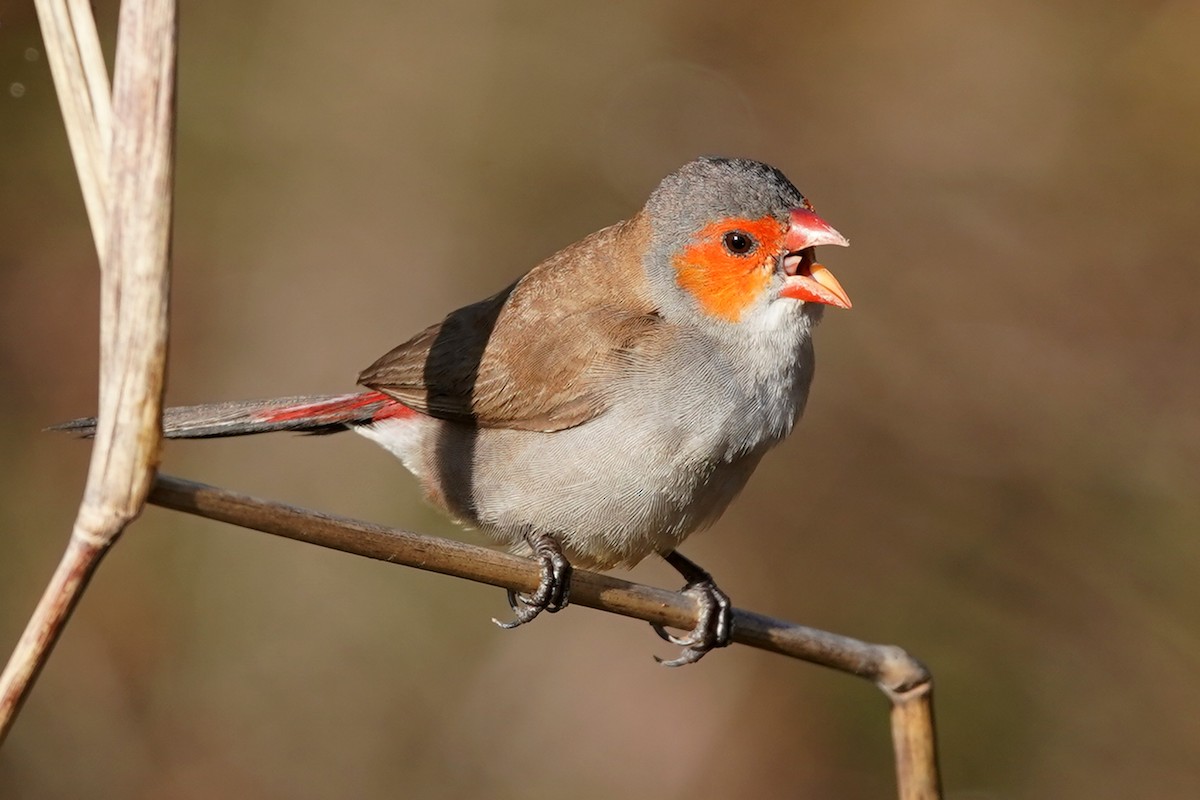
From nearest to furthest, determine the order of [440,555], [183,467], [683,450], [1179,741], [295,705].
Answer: [440,555], [683,450], [1179,741], [295,705], [183,467]

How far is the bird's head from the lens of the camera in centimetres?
343

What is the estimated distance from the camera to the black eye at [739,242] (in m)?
→ 3.47

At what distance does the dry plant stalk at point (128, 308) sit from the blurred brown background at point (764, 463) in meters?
3.32

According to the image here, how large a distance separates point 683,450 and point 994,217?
2924 millimetres

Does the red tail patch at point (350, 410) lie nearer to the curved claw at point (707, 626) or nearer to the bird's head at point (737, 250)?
the bird's head at point (737, 250)

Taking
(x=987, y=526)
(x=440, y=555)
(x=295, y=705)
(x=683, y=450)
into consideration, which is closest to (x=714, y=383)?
(x=683, y=450)

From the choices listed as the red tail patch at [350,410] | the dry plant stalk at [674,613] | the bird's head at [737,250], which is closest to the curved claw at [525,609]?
the dry plant stalk at [674,613]

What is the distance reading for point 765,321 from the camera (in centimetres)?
343

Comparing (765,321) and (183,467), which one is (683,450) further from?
(183,467)

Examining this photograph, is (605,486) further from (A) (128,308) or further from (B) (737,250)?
(A) (128,308)

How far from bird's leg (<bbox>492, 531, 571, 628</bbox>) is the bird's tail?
68 centimetres

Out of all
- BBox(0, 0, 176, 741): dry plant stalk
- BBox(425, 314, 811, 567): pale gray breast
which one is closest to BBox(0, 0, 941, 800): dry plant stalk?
BBox(0, 0, 176, 741): dry plant stalk

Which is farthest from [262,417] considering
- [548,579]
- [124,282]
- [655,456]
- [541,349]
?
[124,282]

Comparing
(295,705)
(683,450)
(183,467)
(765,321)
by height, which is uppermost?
(765,321)
